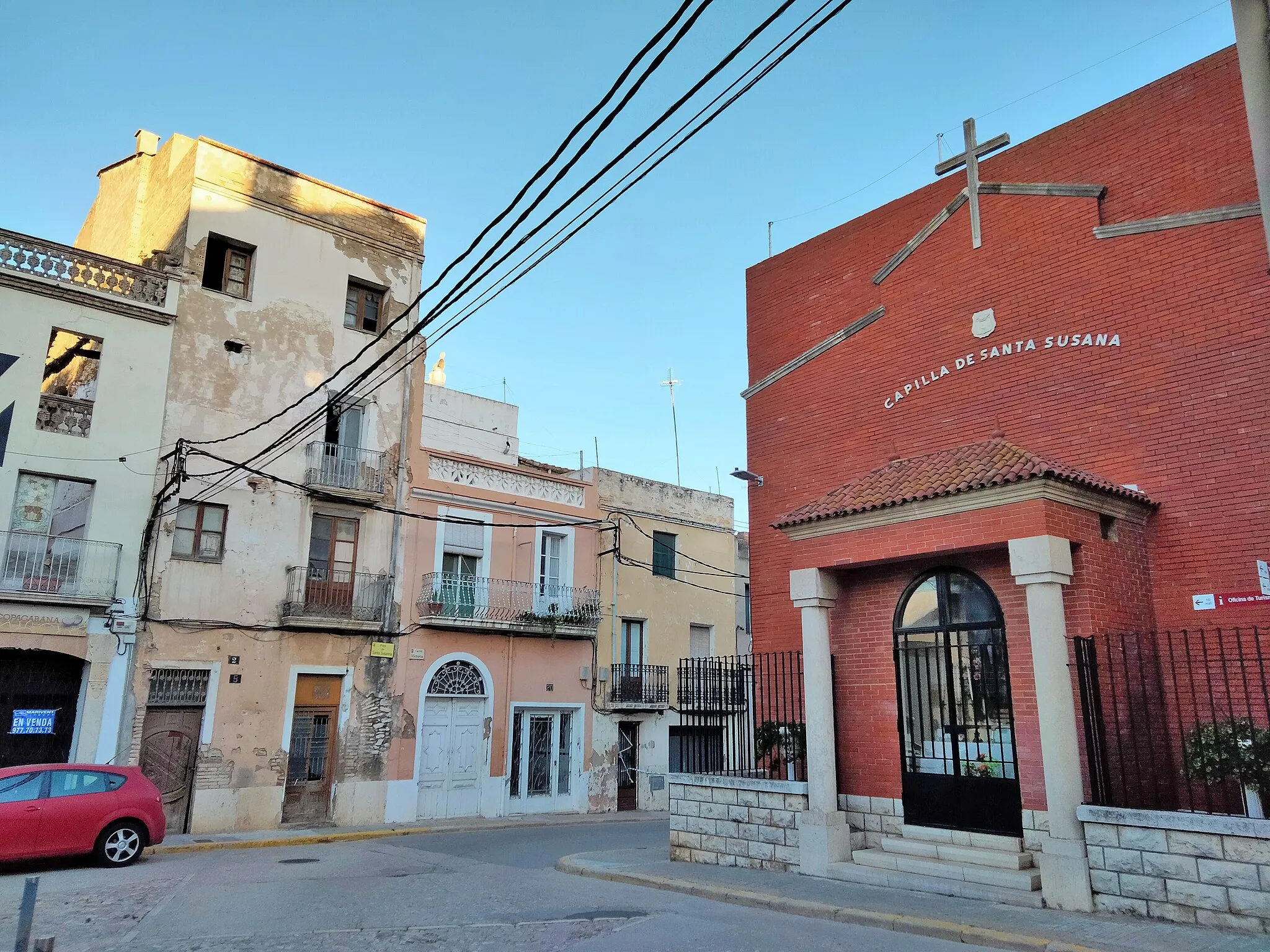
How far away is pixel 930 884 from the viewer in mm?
9656

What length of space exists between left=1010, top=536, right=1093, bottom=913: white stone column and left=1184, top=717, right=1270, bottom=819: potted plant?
102 centimetres

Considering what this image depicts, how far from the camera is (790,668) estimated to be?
42.2ft

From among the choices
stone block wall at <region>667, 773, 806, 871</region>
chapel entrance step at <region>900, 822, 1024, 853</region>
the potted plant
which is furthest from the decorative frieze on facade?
the potted plant

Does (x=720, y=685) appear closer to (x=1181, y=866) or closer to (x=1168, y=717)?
(x=1168, y=717)

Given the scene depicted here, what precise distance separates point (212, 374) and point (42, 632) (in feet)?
19.9

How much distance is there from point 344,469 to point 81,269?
6420 millimetres

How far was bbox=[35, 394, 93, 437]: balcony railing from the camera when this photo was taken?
17.0m

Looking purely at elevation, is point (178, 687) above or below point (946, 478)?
below

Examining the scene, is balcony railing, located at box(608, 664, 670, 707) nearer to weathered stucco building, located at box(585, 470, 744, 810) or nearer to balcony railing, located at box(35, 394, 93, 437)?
weathered stucco building, located at box(585, 470, 744, 810)

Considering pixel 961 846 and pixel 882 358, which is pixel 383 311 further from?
pixel 961 846

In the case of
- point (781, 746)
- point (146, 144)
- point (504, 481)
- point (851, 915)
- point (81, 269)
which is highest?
point (146, 144)

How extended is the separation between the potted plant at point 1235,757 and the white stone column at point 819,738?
3830 millimetres

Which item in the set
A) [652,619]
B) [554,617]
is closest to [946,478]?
[554,617]

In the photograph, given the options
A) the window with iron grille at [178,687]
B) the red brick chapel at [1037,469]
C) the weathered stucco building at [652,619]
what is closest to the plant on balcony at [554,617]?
the weathered stucco building at [652,619]
